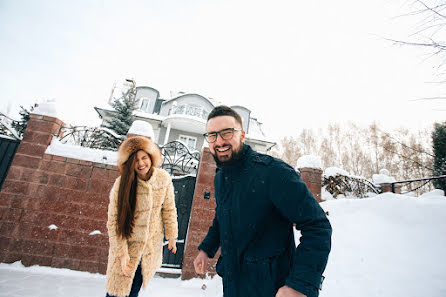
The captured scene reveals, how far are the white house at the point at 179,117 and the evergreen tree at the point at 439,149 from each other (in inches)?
458

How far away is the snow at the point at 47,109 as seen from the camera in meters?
4.14

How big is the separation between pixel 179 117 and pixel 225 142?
16.9 metres

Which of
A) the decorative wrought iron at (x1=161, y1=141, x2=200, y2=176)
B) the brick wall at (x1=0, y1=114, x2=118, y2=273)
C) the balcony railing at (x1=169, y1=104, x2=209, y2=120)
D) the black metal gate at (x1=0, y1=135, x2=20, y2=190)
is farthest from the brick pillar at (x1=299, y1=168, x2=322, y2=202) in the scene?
the balcony railing at (x1=169, y1=104, x2=209, y2=120)

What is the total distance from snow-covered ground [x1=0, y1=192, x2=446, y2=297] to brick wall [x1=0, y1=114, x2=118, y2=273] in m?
0.25

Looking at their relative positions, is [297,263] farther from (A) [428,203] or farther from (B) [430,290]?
(A) [428,203]

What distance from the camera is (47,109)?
4.19 meters

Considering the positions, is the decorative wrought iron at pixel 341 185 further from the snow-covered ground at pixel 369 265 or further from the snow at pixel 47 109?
the snow at pixel 47 109

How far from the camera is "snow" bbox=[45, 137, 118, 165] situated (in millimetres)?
4051

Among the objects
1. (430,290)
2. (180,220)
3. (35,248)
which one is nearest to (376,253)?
(430,290)

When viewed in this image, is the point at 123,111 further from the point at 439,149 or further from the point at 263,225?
the point at 439,149

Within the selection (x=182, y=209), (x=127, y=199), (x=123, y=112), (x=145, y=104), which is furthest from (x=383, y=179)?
(x=145, y=104)

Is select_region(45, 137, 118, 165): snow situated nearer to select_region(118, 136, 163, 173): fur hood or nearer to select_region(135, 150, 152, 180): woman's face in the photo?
select_region(118, 136, 163, 173): fur hood

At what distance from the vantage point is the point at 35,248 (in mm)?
3639

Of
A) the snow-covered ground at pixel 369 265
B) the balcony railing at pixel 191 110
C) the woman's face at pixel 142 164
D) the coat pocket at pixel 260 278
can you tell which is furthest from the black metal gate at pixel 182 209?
the balcony railing at pixel 191 110
